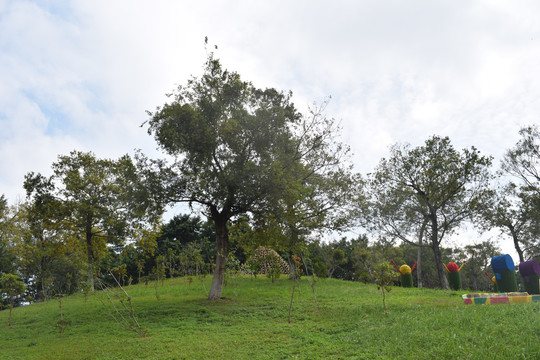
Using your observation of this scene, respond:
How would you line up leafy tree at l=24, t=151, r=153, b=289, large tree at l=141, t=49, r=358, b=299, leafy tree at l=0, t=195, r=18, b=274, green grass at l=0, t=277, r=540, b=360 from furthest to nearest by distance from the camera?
leafy tree at l=0, t=195, r=18, b=274
leafy tree at l=24, t=151, r=153, b=289
large tree at l=141, t=49, r=358, b=299
green grass at l=0, t=277, r=540, b=360

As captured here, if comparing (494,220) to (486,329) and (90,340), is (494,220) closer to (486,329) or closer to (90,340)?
(486,329)

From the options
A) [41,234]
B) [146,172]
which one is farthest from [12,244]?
[146,172]

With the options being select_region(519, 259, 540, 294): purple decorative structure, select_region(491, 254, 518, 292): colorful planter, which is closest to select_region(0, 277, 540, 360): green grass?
select_region(519, 259, 540, 294): purple decorative structure

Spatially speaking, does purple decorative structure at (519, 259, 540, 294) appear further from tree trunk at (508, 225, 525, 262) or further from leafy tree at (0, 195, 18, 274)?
leafy tree at (0, 195, 18, 274)

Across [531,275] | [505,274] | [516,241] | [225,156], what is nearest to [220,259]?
[225,156]

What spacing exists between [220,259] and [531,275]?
13528mm

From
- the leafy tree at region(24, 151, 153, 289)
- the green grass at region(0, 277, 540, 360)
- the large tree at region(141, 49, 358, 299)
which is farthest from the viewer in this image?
the leafy tree at region(24, 151, 153, 289)

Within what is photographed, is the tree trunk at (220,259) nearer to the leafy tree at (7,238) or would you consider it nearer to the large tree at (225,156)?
the large tree at (225,156)

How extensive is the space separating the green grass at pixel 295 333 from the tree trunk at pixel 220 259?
1.31 meters

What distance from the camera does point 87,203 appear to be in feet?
79.1

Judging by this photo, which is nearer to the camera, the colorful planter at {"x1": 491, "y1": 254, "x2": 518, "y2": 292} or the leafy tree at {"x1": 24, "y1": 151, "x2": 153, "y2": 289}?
the colorful planter at {"x1": 491, "y1": 254, "x2": 518, "y2": 292}

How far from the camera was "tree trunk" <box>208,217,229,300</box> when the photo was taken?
15531 mm

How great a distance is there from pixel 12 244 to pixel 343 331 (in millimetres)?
33831

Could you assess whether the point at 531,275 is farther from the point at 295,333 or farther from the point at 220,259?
the point at 220,259
